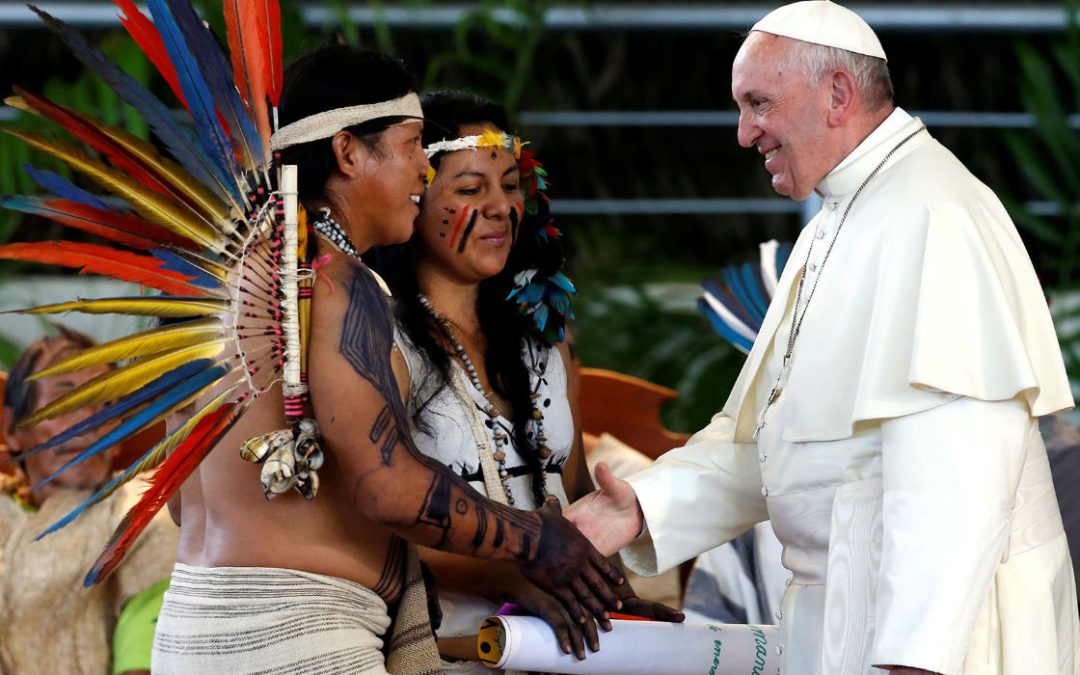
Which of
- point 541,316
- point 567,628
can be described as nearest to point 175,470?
point 567,628

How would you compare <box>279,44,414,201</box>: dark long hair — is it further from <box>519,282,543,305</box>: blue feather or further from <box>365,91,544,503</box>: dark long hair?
<box>519,282,543,305</box>: blue feather

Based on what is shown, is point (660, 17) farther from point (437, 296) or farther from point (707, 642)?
point (707, 642)

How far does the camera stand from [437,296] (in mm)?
2838

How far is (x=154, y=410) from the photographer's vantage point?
2148 millimetres

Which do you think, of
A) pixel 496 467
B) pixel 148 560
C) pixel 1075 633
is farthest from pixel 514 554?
pixel 148 560

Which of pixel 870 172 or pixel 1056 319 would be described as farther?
pixel 1056 319

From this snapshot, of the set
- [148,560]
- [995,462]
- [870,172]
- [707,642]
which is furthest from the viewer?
[148,560]

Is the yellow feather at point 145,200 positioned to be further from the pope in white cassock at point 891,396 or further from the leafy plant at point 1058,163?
the leafy plant at point 1058,163

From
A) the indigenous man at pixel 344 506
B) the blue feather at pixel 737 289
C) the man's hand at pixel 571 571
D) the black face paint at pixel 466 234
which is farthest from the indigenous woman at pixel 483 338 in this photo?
the blue feather at pixel 737 289

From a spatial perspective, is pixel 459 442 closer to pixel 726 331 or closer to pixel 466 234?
pixel 466 234

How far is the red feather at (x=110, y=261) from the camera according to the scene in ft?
7.06

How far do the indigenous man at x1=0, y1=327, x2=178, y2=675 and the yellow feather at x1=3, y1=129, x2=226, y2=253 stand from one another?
175 cm

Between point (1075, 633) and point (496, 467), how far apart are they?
102cm

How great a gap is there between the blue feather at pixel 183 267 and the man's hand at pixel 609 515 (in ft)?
2.67
